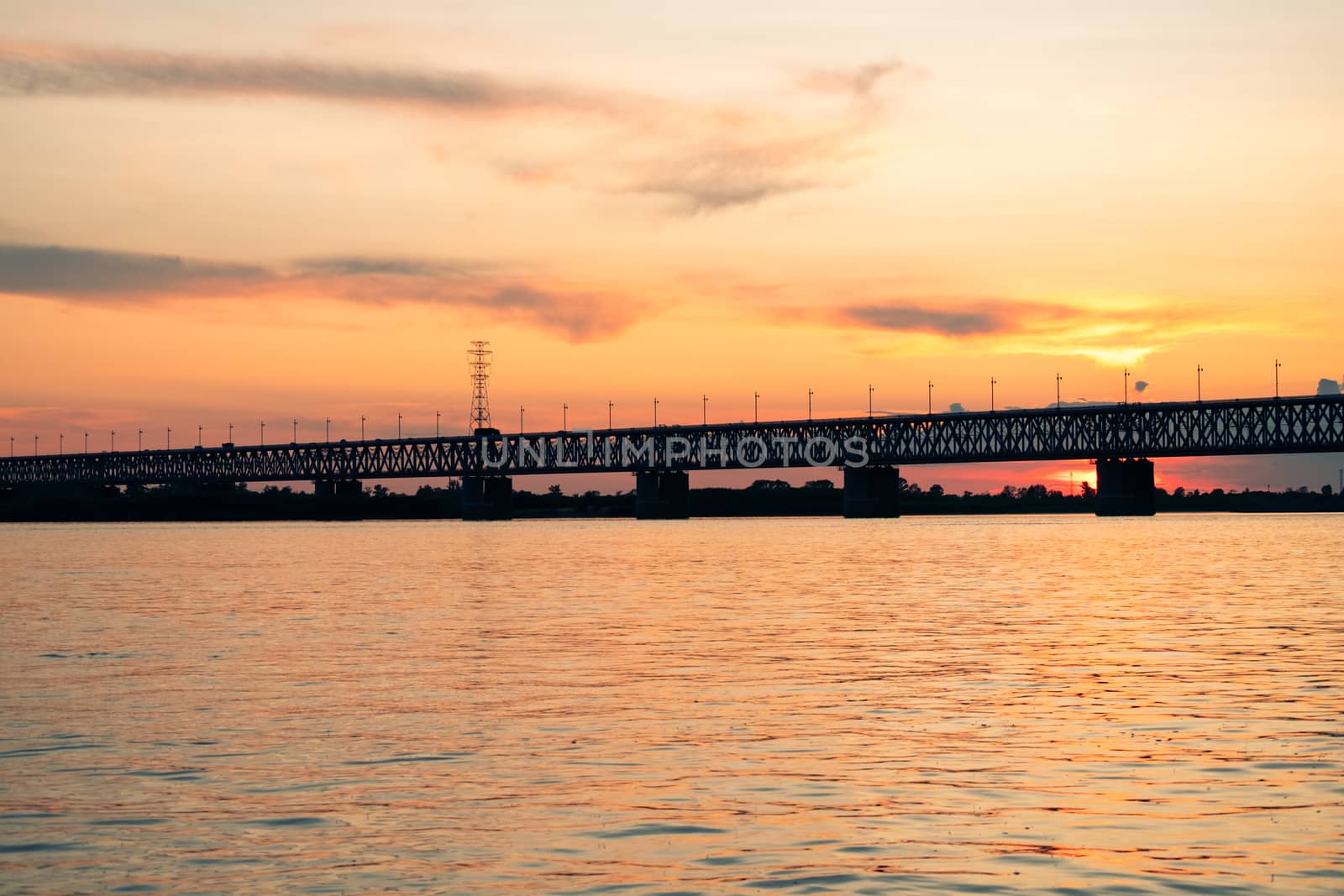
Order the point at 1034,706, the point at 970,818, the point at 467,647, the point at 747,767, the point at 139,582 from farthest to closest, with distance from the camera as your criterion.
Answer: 1. the point at 139,582
2. the point at 467,647
3. the point at 1034,706
4. the point at 747,767
5. the point at 970,818

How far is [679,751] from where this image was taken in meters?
20.6

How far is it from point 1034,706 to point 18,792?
587 inches

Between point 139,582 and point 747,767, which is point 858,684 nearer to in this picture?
point 747,767

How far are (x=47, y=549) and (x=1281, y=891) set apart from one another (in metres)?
134

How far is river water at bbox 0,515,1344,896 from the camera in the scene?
14.4m

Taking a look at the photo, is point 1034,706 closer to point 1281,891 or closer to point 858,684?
point 858,684

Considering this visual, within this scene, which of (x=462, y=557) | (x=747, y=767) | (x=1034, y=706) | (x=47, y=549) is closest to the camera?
(x=747, y=767)

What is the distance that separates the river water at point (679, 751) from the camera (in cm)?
1438

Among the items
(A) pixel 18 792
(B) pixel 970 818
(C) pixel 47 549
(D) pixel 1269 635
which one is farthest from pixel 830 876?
(C) pixel 47 549

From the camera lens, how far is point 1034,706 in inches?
976

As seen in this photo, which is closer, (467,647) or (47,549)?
(467,647)

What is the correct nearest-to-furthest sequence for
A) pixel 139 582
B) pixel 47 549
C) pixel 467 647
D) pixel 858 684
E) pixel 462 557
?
pixel 858 684 → pixel 467 647 → pixel 139 582 → pixel 462 557 → pixel 47 549

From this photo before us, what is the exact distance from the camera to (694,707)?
81.4 feet

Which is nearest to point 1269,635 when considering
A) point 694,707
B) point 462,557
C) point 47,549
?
point 694,707
